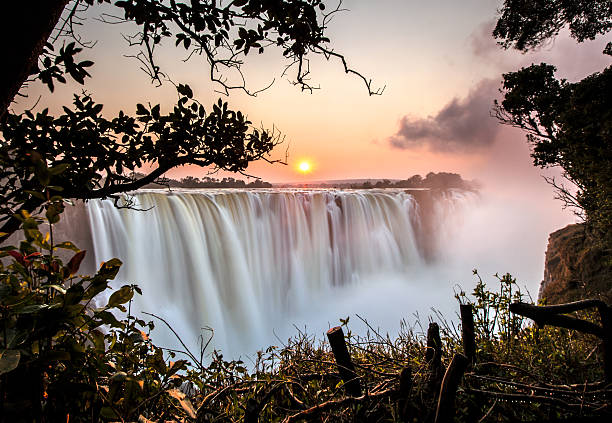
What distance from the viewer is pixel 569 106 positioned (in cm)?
762

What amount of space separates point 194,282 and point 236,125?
980cm

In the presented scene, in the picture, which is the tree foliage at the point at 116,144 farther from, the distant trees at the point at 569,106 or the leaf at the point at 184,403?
the distant trees at the point at 569,106

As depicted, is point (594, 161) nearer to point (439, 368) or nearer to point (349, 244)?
point (439, 368)

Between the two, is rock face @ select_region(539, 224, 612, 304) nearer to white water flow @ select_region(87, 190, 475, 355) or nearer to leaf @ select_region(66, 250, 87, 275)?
white water flow @ select_region(87, 190, 475, 355)

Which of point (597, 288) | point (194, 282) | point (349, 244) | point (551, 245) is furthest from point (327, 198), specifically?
point (597, 288)

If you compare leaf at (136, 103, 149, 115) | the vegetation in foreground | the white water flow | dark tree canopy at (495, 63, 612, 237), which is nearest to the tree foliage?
leaf at (136, 103, 149, 115)

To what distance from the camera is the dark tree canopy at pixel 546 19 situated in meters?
8.19

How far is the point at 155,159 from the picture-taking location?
198 cm

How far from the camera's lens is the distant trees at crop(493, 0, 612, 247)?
6137 millimetres

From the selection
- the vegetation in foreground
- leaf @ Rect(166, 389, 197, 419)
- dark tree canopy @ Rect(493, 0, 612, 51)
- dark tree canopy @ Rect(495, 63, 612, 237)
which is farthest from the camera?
dark tree canopy @ Rect(493, 0, 612, 51)

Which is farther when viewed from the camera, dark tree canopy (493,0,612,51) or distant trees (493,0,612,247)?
dark tree canopy (493,0,612,51)

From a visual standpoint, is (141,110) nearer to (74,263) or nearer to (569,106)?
(74,263)

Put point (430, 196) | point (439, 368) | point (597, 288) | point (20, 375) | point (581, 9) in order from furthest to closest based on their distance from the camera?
point (430, 196) → point (581, 9) → point (597, 288) → point (439, 368) → point (20, 375)

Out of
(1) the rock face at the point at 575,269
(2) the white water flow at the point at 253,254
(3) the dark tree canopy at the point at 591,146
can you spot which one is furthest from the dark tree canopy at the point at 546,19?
(2) the white water flow at the point at 253,254
